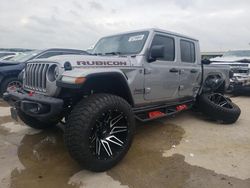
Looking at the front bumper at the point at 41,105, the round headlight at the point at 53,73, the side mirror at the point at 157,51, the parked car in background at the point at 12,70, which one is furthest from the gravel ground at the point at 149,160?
the parked car in background at the point at 12,70

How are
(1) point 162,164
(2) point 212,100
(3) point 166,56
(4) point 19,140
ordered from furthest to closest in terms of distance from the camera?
(2) point 212,100, (3) point 166,56, (4) point 19,140, (1) point 162,164

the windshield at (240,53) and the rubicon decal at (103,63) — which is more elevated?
the rubicon decal at (103,63)

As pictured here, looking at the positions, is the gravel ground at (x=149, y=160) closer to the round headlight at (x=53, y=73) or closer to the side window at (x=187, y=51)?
the round headlight at (x=53, y=73)

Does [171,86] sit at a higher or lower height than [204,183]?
higher

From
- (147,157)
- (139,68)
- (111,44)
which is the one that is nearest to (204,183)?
(147,157)

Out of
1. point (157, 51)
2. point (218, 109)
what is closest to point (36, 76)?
point (157, 51)

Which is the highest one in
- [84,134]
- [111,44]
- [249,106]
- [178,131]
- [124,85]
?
[111,44]

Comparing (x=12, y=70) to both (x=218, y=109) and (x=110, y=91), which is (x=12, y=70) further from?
(x=218, y=109)

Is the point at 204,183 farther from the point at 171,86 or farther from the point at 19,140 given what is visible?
the point at 19,140

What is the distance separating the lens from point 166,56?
184 inches

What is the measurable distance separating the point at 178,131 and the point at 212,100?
1490 millimetres

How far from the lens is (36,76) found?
3625mm

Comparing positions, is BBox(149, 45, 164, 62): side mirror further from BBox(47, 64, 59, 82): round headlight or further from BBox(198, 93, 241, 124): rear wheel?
BBox(198, 93, 241, 124): rear wheel

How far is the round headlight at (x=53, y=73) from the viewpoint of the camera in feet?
10.8
